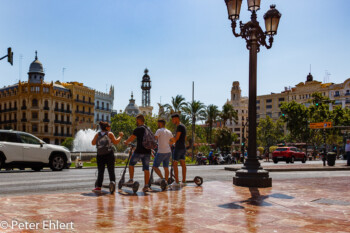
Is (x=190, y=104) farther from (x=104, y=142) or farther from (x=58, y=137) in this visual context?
(x=104, y=142)

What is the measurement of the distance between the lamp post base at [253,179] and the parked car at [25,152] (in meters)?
9.62

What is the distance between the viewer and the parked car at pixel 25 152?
1462 centimetres

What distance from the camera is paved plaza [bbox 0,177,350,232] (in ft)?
14.9

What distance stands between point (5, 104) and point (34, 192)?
7400 cm

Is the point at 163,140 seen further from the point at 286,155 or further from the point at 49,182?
the point at 286,155

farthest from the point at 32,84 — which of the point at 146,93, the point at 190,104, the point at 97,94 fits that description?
the point at 146,93

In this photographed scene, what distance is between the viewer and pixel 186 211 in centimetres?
555

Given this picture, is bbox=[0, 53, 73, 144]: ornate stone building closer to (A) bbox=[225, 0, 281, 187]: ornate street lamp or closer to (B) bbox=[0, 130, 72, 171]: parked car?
(B) bbox=[0, 130, 72, 171]: parked car

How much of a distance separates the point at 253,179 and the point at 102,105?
8093 cm

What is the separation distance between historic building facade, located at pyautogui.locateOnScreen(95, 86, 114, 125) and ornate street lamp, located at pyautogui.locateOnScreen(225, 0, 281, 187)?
76.0 metres

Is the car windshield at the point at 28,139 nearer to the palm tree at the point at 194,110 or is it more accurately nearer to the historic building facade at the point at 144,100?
the palm tree at the point at 194,110

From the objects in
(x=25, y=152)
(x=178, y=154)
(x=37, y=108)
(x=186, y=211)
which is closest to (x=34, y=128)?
(x=37, y=108)

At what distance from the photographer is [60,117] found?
73812mm

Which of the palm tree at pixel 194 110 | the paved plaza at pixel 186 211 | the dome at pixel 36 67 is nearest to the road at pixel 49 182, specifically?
the paved plaza at pixel 186 211
